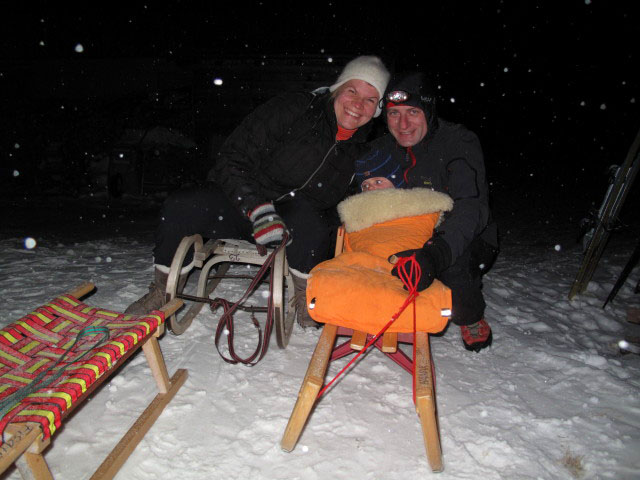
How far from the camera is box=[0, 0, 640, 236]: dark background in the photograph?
887cm

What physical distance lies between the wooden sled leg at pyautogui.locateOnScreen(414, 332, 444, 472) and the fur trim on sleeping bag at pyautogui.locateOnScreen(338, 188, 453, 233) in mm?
797

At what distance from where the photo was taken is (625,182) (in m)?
3.24

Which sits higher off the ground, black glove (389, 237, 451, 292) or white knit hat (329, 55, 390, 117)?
white knit hat (329, 55, 390, 117)

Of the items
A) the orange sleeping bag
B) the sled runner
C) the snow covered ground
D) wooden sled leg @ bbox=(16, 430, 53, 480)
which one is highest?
the orange sleeping bag

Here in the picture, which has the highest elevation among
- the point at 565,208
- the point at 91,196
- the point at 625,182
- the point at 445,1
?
the point at 445,1

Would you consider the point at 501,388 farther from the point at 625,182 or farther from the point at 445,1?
the point at 445,1

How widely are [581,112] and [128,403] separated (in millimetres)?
20248

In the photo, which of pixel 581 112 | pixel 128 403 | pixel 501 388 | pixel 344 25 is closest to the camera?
pixel 128 403

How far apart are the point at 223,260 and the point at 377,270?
1.11 m

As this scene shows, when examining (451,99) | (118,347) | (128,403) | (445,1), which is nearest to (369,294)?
(118,347)

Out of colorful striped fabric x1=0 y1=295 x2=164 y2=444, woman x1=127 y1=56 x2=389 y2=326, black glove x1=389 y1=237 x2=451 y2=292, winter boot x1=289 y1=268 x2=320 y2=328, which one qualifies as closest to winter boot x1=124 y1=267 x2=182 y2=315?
woman x1=127 y1=56 x2=389 y2=326

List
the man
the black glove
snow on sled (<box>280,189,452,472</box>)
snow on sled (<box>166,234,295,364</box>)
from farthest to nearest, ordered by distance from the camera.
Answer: the man < snow on sled (<box>166,234,295,364</box>) < the black glove < snow on sled (<box>280,189,452,472</box>)

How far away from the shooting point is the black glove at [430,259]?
1.91m

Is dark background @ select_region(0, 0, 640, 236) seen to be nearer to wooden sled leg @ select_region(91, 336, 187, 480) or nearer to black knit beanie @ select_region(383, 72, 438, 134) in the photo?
black knit beanie @ select_region(383, 72, 438, 134)
